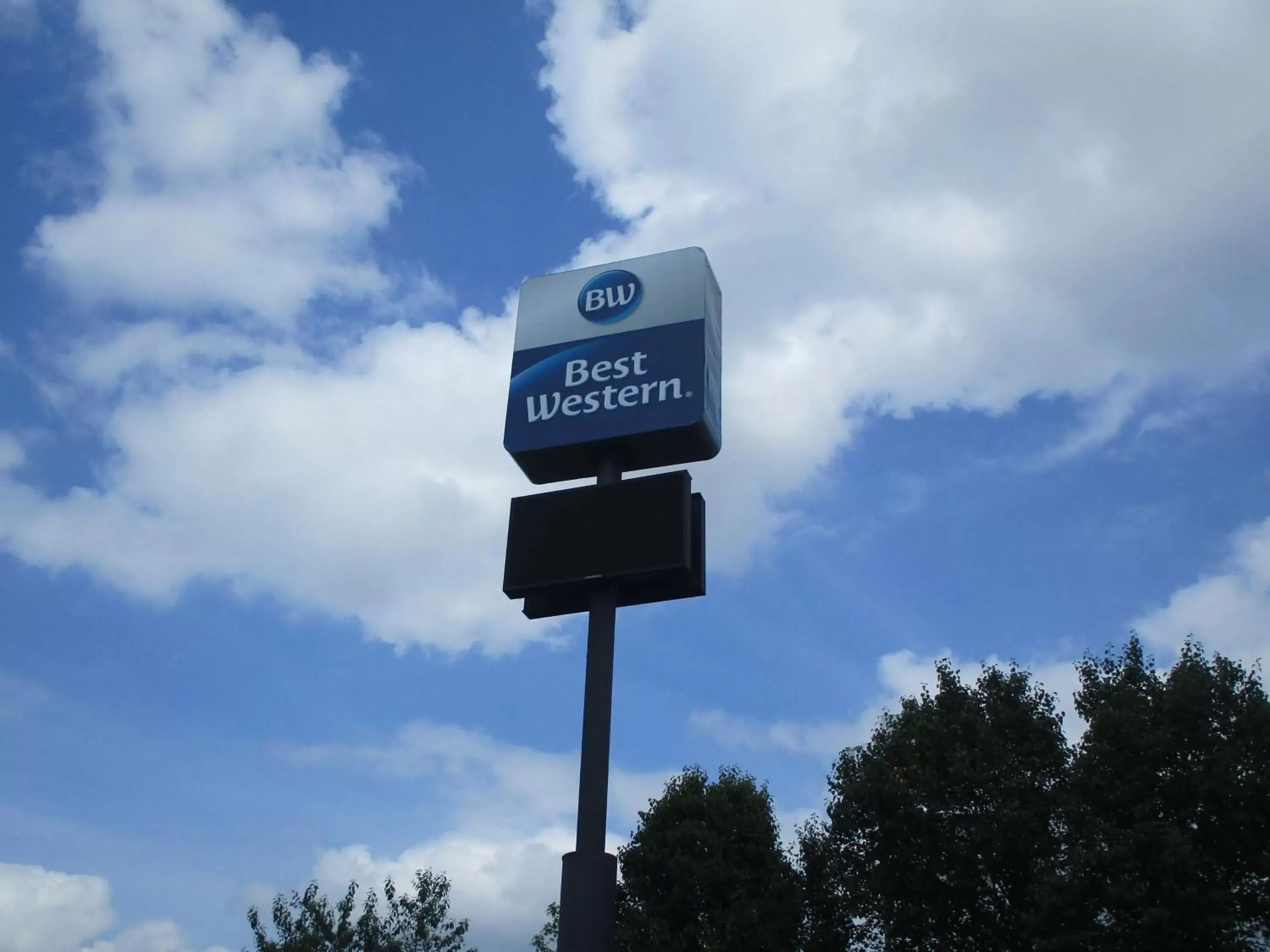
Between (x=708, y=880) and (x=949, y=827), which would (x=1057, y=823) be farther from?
(x=708, y=880)

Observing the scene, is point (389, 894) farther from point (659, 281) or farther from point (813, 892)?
point (659, 281)

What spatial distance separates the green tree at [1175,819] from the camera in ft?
66.4

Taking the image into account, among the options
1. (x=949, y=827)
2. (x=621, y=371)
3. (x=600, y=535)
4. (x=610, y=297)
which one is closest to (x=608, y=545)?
(x=600, y=535)

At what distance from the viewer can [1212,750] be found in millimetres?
→ 21594

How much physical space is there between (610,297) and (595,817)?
980cm

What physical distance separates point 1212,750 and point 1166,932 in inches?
140

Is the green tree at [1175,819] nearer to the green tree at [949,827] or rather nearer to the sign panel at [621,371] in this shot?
the green tree at [949,827]

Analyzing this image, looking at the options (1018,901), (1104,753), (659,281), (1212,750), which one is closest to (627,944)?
(1018,901)

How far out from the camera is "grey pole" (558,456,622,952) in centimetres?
1655

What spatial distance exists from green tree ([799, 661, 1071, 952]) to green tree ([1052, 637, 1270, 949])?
3.05 feet

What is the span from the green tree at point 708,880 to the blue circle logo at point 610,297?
12.7 metres

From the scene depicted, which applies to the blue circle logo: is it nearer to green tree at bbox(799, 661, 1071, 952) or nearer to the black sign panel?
the black sign panel

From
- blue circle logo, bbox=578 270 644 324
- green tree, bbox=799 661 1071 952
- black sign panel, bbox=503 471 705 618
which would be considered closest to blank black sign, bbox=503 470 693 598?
black sign panel, bbox=503 471 705 618

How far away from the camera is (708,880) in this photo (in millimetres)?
25844
